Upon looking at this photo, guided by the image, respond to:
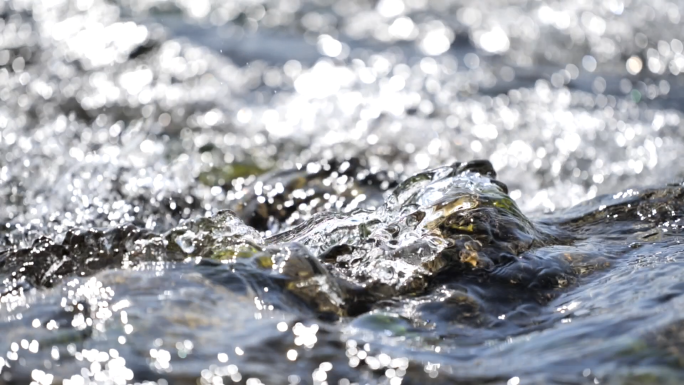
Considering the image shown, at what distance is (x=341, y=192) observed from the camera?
393 cm

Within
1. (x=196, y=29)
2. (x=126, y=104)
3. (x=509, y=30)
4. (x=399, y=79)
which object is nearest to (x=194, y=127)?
(x=126, y=104)

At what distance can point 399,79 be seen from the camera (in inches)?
270

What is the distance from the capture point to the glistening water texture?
6.41 feet

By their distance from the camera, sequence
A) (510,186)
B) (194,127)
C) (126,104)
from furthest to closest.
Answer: (126,104) < (194,127) < (510,186)

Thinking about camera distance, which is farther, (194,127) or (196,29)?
(196,29)

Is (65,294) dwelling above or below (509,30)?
above

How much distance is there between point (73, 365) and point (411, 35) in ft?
22.3

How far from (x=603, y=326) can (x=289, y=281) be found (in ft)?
2.65

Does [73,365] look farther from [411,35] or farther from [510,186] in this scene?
[411,35]

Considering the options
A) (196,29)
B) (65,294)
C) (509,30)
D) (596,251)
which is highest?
(596,251)

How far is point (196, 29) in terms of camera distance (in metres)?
8.12

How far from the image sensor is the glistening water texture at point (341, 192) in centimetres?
195

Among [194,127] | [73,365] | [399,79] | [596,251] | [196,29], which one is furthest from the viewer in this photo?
[196,29]

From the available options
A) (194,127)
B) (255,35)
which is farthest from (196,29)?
(194,127)
